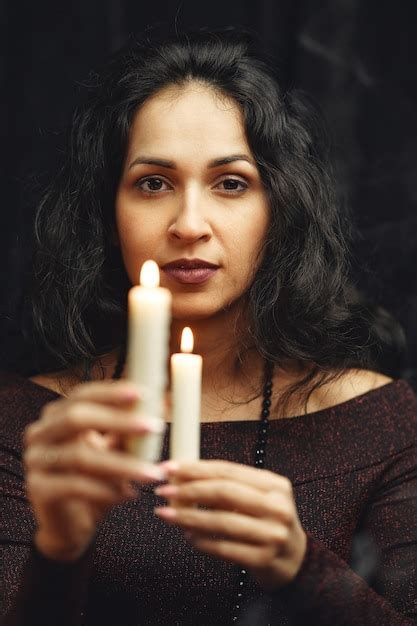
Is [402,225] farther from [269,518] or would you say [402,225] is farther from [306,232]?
[269,518]

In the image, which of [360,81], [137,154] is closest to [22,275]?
[137,154]

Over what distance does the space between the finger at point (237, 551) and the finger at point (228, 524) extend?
0.01m

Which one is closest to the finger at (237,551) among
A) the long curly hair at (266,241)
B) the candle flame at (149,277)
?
the candle flame at (149,277)

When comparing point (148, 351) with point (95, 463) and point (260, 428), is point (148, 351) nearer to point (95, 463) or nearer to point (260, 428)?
point (95, 463)

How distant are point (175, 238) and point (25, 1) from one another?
1.08m

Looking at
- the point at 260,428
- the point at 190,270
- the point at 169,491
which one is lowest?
the point at 260,428

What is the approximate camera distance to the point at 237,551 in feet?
4.30

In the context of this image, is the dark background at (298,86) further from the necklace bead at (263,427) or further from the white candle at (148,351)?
the white candle at (148,351)

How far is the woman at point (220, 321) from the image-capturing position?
1.94 metres

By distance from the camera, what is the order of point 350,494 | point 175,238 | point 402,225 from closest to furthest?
point 175,238, point 350,494, point 402,225

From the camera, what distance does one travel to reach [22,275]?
2643 millimetres

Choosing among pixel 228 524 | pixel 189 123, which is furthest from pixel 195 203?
pixel 228 524

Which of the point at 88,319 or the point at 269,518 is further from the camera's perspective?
the point at 88,319

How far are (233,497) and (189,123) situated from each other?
3.25ft
